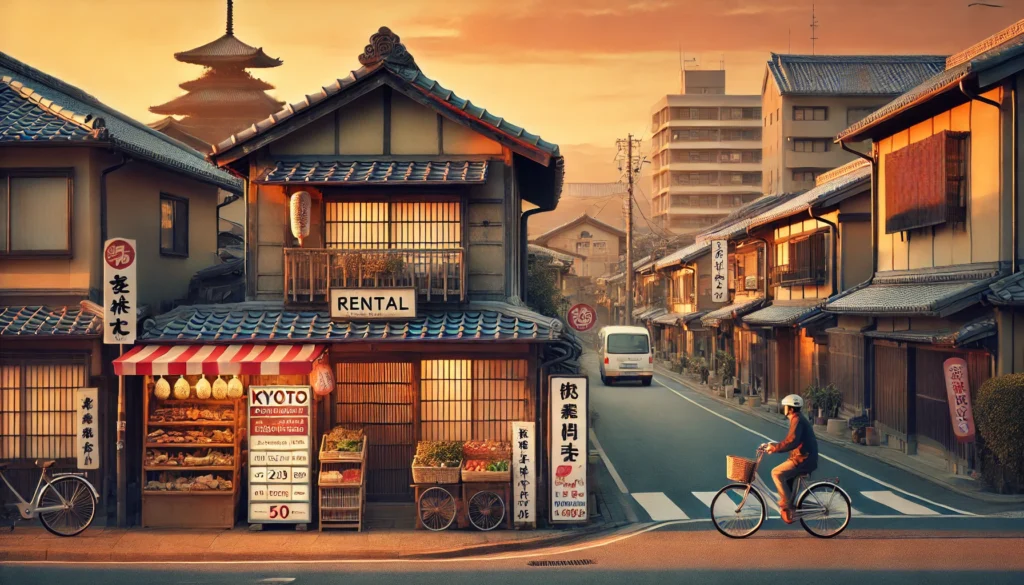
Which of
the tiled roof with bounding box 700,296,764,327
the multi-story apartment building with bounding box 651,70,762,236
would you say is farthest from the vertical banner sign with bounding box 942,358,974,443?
the multi-story apartment building with bounding box 651,70,762,236

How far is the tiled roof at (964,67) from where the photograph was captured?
18.5 meters

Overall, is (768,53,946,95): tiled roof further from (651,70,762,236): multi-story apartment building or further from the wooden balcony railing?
the wooden balcony railing

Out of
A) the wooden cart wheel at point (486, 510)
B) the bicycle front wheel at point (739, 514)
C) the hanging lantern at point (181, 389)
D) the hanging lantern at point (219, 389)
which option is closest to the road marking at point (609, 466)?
the wooden cart wheel at point (486, 510)

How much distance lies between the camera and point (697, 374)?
48.3 metres

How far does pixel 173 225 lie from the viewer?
21.1 metres

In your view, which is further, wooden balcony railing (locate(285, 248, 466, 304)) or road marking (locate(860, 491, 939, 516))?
wooden balcony railing (locate(285, 248, 466, 304))

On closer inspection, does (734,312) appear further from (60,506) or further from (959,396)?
(60,506)

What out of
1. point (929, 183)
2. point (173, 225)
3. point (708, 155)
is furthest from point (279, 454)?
point (708, 155)

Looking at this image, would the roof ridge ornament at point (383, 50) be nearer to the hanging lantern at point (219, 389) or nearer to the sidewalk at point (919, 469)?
the hanging lantern at point (219, 389)

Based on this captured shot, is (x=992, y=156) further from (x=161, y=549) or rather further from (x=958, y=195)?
(x=161, y=549)

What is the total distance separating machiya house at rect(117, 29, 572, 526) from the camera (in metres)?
15.8

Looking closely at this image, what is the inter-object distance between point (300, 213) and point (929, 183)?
14.9 meters

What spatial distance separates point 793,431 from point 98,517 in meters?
12.2

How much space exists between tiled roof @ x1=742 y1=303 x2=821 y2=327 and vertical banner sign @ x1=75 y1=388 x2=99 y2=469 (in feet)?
68.5
